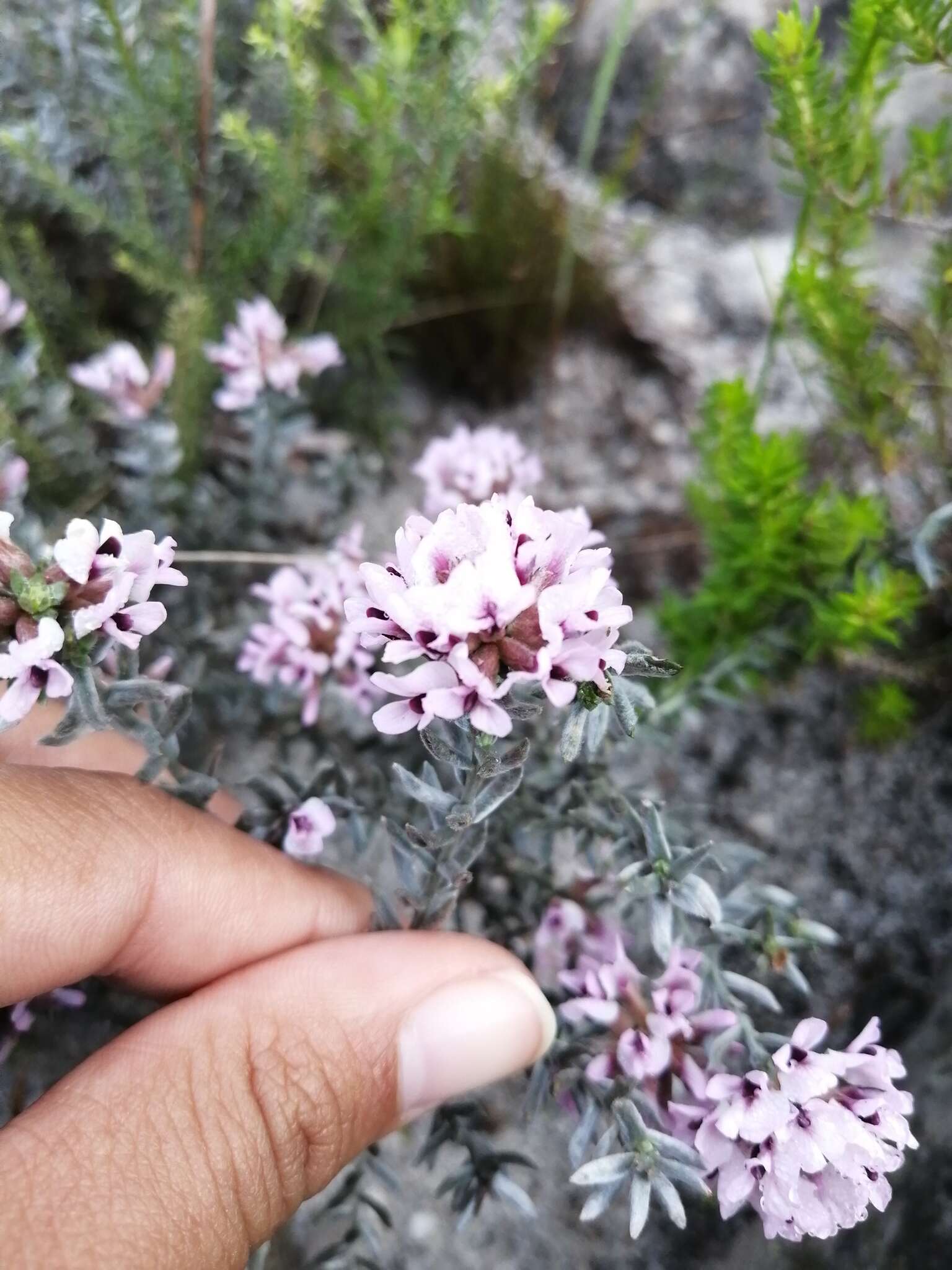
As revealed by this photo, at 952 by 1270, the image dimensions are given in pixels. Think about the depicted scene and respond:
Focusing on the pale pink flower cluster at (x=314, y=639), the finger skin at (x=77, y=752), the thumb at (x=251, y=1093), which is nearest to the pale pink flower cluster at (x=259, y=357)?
A: the pale pink flower cluster at (x=314, y=639)

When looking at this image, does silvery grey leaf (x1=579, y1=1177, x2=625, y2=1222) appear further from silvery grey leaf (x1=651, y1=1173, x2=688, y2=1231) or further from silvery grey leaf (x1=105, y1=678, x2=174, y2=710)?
silvery grey leaf (x1=105, y1=678, x2=174, y2=710)

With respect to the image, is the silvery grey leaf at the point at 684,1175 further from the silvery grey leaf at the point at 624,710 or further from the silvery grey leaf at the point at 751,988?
the silvery grey leaf at the point at 624,710

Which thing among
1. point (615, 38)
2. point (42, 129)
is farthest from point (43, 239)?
point (615, 38)

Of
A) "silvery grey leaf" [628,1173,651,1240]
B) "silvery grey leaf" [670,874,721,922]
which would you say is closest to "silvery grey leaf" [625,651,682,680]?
"silvery grey leaf" [670,874,721,922]

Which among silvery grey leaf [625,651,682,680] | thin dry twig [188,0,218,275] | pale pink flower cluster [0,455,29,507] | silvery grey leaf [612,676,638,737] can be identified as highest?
thin dry twig [188,0,218,275]

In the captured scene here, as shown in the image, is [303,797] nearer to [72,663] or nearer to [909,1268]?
[72,663]

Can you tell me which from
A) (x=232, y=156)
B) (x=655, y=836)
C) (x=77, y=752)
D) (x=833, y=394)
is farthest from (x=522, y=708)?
(x=232, y=156)
